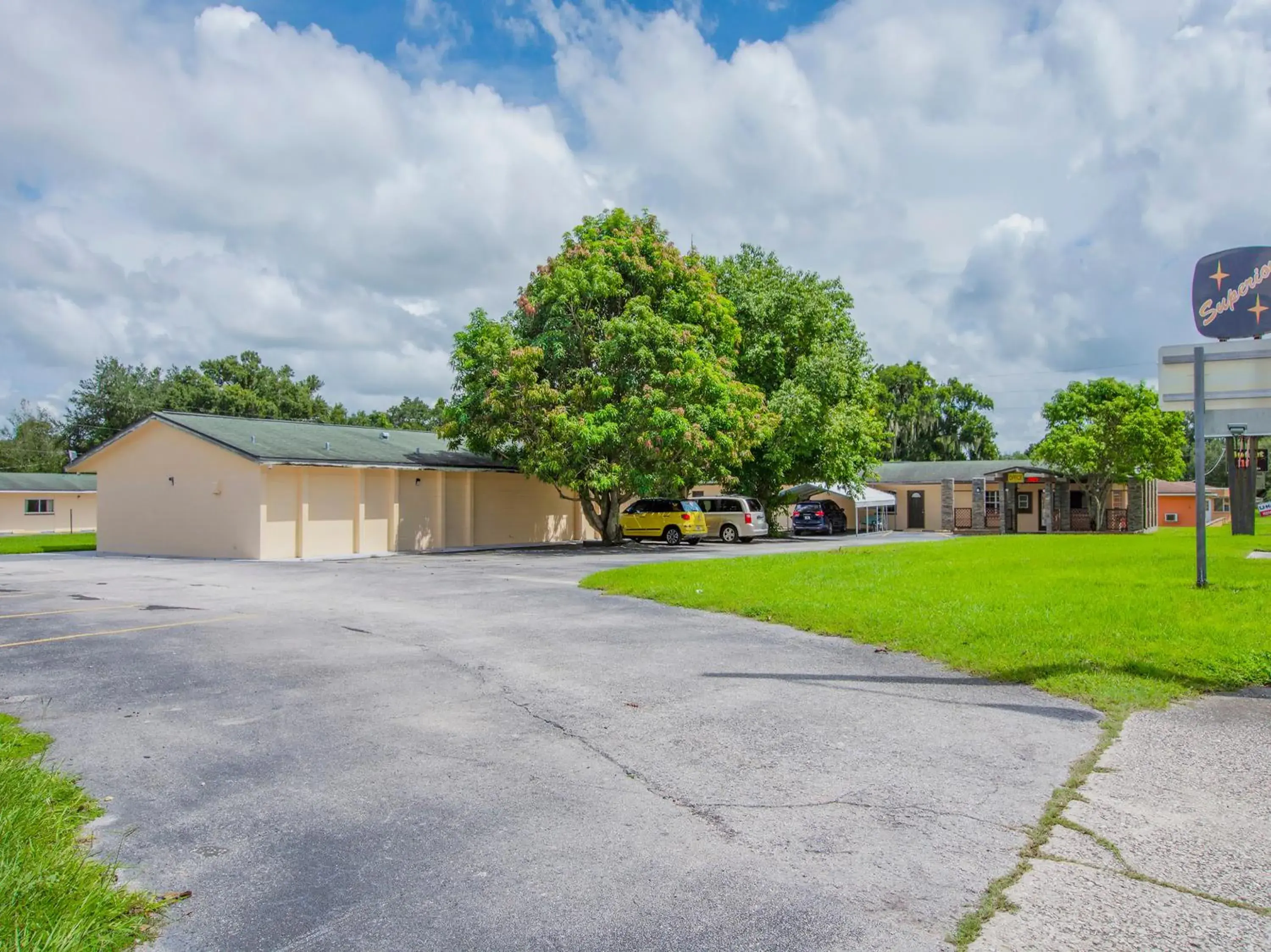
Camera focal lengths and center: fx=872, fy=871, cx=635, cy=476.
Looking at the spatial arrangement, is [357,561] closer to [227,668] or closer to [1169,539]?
[227,668]

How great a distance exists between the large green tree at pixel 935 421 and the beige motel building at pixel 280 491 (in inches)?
1821

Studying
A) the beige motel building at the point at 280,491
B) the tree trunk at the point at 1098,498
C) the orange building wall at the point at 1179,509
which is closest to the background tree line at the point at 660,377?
the beige motel building at the point at 280,491

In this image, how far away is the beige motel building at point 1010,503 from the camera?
41.9 m

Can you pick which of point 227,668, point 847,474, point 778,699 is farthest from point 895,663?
point 847,474

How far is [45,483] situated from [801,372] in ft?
143

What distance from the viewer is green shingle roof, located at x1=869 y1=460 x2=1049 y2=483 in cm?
4597

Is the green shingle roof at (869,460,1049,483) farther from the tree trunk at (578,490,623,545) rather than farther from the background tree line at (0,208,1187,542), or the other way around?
the tree trunk at (578,490,623,545)

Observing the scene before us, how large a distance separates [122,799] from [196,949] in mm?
1920

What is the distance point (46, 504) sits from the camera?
50656 millimetres

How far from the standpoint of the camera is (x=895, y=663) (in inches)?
323

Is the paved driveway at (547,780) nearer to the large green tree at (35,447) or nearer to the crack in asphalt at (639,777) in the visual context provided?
the crack in asphalt at (639,777)

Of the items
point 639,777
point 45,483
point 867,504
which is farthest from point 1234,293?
point 45,483

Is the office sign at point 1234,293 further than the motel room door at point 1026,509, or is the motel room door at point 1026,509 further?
the motel room door at point 1026,509

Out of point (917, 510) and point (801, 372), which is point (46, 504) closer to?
point (801, 372)
